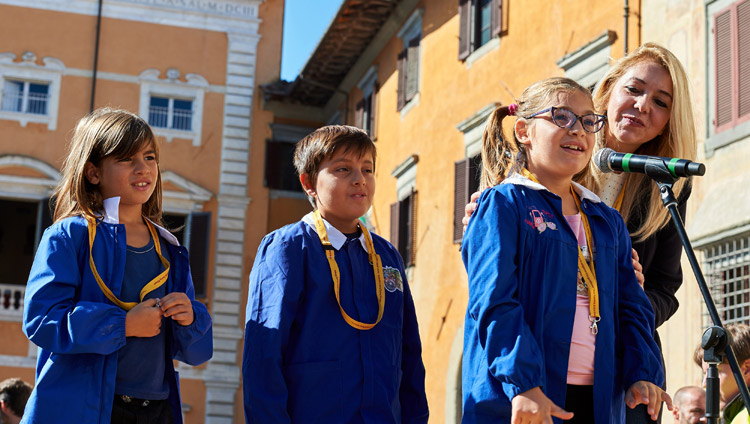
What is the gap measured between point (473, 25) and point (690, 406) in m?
10.1

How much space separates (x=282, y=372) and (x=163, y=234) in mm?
755

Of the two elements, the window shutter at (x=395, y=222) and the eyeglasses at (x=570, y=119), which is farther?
the window shutter at (x=395, y=222)

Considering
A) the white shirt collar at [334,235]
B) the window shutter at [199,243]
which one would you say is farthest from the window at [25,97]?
the white shirt collar at [334,235]

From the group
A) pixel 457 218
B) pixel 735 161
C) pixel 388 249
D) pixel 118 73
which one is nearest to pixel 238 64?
pixel 118 73

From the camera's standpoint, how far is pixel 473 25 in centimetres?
1473

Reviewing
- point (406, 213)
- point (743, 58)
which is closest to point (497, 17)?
point (406, 213)

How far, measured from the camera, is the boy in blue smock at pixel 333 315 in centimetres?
364

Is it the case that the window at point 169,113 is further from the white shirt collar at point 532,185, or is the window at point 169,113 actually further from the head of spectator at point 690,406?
the white shirt collar at point 532,185

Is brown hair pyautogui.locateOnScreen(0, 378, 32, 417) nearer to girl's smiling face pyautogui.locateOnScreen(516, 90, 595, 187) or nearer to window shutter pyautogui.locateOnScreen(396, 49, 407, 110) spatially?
girl's smiling face pyautogui.locateOnScreen(516, 90, 595, 187)

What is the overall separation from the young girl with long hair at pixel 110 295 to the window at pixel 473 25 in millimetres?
10954

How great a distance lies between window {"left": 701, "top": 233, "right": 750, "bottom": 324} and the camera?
853 cm

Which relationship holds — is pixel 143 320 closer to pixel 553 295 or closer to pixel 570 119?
pixel 553 295

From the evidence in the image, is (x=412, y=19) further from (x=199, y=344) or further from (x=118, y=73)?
(x=199, y=344)

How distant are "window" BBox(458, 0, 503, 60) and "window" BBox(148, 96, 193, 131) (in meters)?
8.53
